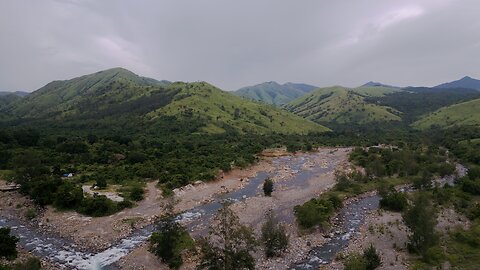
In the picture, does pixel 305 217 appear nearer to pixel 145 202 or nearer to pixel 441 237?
pixel 441 237

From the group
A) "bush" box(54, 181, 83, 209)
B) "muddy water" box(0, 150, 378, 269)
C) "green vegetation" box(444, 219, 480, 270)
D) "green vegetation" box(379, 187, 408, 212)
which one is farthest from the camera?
"bush" box(54, 181, 83, 209)

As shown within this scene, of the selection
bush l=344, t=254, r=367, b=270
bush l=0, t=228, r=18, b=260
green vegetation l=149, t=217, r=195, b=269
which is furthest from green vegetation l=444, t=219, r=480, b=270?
bush l=0, t=228, r=18, b=260

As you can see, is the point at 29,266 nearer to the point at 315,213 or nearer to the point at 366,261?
the point at 366,261

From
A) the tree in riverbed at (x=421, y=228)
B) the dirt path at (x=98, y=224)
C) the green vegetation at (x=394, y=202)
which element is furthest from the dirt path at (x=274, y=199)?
the green vegetation at (x=394, y=202)

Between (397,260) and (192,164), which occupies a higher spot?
(192,164)

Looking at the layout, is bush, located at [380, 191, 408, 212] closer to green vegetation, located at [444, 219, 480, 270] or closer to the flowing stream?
the flowing stream

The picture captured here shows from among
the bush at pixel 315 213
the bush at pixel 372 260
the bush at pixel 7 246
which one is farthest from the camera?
the bush at pixel 315 213

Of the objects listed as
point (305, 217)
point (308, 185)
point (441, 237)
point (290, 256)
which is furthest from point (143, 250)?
point (308, 185)

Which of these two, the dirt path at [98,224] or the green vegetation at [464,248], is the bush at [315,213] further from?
the dirt path at [98,224]

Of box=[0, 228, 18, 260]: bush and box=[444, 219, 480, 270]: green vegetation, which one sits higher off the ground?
box=[0, 228, 18, 260]: bush
